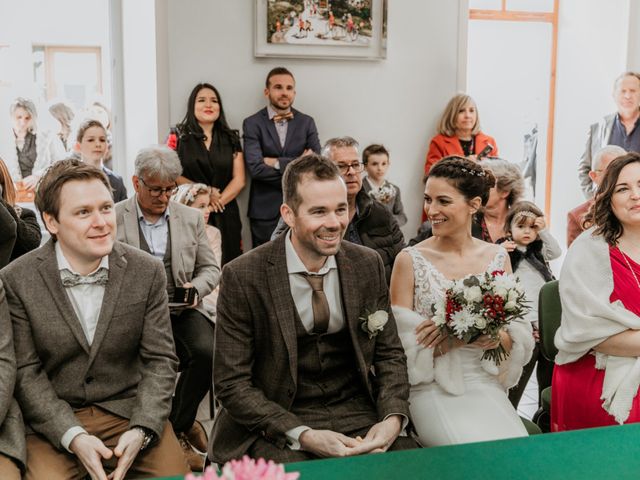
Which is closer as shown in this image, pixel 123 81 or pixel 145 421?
pixel 145 421

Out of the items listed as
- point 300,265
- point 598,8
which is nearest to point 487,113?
point 598,8

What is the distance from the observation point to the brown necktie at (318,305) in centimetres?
254

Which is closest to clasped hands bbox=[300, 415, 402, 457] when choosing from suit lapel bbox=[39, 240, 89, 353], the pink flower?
suit lapel bbox=[39, 240, 89, 353]

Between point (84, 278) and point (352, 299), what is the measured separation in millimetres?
913

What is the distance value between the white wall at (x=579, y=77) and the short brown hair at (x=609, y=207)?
4.53 m

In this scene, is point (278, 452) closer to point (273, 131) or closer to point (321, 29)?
point (273, 131)

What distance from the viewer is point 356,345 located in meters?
2.54

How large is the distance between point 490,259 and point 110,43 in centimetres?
403

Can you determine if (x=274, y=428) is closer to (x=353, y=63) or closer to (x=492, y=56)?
(x=353, y=63)

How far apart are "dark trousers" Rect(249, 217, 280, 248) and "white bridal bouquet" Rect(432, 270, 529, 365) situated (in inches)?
128

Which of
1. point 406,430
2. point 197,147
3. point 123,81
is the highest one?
point 123,81

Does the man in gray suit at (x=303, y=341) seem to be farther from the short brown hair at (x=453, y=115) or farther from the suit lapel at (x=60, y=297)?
the short brown hair at (x=453, y=115)

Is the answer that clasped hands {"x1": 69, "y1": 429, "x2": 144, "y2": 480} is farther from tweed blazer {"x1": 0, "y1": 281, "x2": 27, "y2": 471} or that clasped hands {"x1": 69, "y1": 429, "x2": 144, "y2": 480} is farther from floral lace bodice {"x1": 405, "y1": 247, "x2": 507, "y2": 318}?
floral lace bodice {"x1": 405, "y1": 247, "x2": 507, "y2": 318}

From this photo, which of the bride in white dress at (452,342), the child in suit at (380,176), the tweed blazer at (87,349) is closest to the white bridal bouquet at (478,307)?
the bride in white dress at (452,342)
